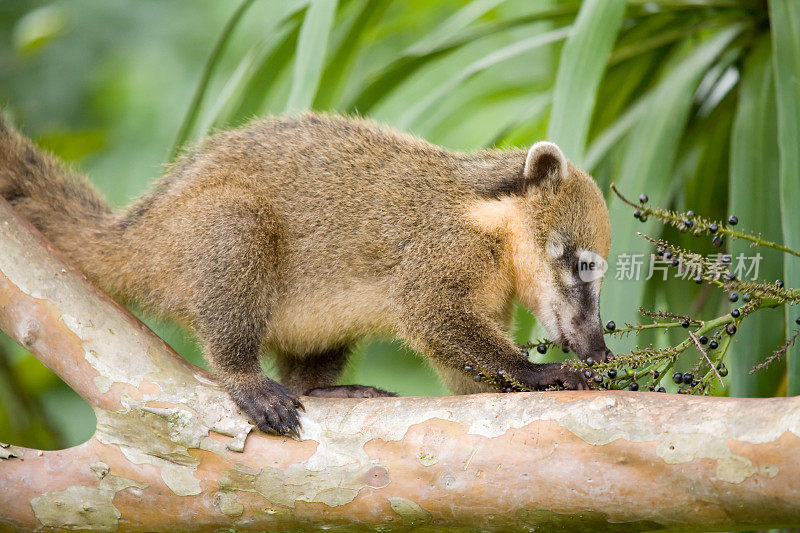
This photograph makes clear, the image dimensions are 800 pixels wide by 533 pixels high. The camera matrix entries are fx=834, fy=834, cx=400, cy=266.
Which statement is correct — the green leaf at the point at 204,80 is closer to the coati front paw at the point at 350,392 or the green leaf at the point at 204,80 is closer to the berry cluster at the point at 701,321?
the coati front paw at the point at 350,392

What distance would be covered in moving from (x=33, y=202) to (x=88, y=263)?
30cm

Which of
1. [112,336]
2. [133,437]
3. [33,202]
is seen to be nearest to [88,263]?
[33,202]

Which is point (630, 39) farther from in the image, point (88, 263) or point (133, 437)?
point (133, 437)

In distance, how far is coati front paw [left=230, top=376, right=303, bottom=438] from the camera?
2.27 metres

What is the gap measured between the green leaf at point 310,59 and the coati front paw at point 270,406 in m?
1.12

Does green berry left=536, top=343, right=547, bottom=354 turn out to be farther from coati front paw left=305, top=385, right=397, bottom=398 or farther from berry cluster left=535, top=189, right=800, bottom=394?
coati front paw left=305, top=385, right=397, bottom=398

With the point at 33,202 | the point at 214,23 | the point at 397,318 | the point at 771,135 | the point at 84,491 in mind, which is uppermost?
the point at 214,23

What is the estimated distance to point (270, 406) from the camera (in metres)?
2.34

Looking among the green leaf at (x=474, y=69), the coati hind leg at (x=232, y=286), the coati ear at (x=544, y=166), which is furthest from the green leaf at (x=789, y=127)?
the coati hind leg at (x=232, y=286)

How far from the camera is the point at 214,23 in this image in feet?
20.9

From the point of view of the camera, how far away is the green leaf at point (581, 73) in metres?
2.86

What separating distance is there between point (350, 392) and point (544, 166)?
3.36 ft

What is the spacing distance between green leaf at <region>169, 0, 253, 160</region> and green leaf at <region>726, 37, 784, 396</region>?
2088mm

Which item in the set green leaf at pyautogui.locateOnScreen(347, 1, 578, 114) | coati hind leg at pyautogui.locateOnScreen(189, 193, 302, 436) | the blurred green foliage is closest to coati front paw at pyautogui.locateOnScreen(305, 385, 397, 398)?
coati hind leg at pyautogui.locateOnScreen(189, 193, 302, 436)
